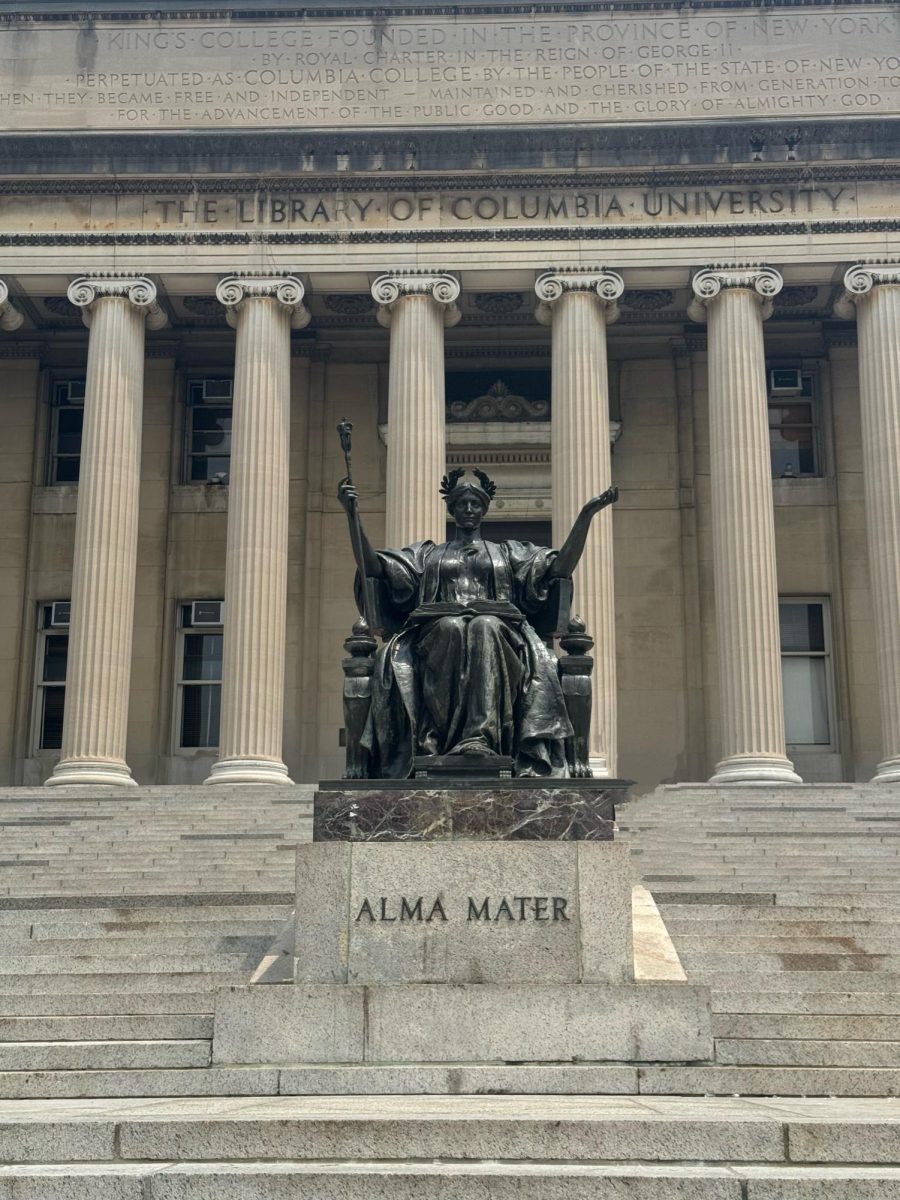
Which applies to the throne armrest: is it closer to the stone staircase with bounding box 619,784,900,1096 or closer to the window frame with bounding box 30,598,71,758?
the stone staircase with bounding box 619,784,900,1096

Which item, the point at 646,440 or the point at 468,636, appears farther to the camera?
the point at 646,440

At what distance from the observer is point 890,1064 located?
9914 mm

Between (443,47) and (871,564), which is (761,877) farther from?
(443,47)

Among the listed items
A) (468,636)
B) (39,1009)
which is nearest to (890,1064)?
(468,636)

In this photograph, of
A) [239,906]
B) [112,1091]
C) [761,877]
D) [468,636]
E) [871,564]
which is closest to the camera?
[112,1091]

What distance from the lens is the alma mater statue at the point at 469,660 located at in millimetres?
11578

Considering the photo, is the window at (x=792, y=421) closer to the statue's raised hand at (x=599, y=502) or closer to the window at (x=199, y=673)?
the window at (x=199, y=673)

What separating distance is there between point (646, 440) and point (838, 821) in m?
12.7

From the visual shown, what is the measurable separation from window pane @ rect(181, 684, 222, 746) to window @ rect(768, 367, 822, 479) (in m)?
12.2

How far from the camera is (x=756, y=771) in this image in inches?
1014

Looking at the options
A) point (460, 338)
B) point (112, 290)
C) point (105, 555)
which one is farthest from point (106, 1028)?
point (460, 338)

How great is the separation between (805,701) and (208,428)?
43.8ft

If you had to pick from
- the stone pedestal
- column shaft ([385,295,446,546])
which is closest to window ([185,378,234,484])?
column shaft ([385,295,446,546])

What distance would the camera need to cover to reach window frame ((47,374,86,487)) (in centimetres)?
3303
